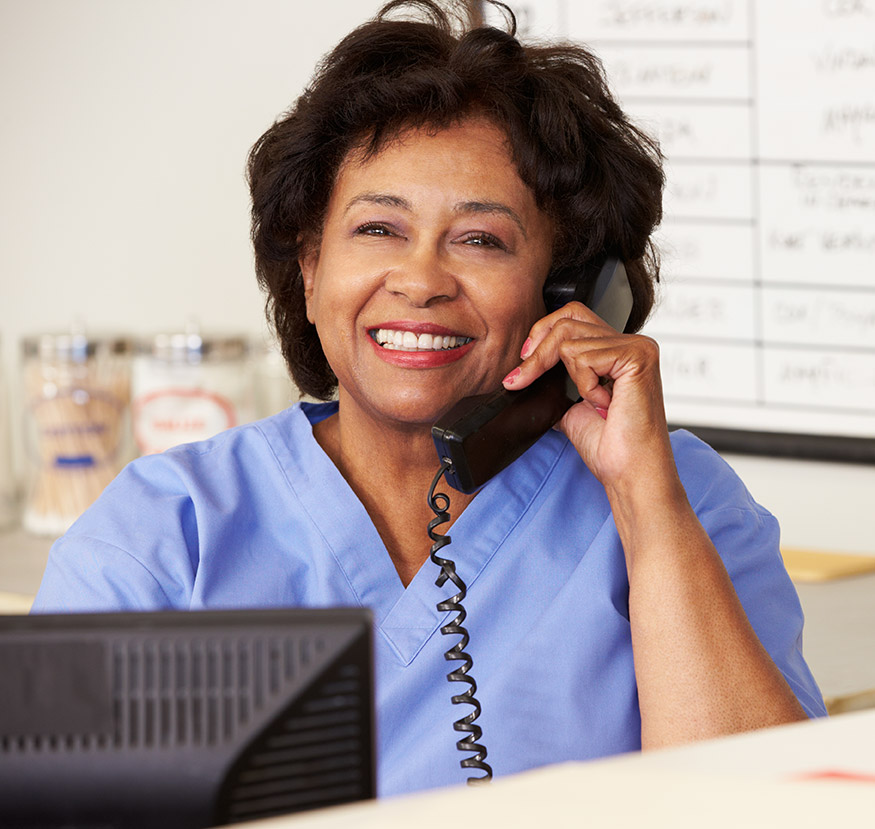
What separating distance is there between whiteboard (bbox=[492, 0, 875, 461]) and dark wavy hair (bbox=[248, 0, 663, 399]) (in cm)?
48

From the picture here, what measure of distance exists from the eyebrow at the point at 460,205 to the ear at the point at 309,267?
0.46ft

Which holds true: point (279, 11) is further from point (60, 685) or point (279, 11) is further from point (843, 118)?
point (60, 685)

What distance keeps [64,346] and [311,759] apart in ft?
5.53

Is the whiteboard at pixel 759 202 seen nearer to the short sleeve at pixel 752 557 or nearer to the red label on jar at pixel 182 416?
the short sleeve at pixel 752 557

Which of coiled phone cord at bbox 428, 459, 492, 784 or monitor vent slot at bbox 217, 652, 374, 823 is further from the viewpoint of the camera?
coiled phone cord at bbox 428, 459, 492, 784

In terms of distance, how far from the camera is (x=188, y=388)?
2.02m

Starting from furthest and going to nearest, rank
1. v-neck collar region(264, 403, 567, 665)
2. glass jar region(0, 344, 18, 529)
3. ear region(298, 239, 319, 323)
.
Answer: glass jar region(0, 344, 18, 529), ear region(298, 239, 319, 323), v-neck collar region(264, 403, 567, 665)

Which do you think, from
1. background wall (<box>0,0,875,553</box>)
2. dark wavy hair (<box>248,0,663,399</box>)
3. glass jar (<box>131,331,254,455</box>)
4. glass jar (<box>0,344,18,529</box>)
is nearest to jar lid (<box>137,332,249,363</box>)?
glass jar (<box>131,331,254,455</box>)

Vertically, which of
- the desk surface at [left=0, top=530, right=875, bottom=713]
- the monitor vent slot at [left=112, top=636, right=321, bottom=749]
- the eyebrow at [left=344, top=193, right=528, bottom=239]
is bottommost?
the desk surface at [left=0, top=530, right=875, bottom=713]

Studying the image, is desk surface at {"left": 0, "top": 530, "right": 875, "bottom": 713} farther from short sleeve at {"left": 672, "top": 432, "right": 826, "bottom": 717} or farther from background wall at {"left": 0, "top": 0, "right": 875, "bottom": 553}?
background wall at {"left": 0, "top": 0, "right": 875, "bottom": 553}

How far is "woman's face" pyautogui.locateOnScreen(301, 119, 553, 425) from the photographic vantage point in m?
1.18

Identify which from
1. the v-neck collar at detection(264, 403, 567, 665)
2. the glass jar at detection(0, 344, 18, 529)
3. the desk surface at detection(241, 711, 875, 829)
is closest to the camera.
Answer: the desk surface at detection(241, 711, 875, 829)

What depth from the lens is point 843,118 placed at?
1741 millimetres

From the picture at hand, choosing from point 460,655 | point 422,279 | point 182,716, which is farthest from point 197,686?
point 422,279
